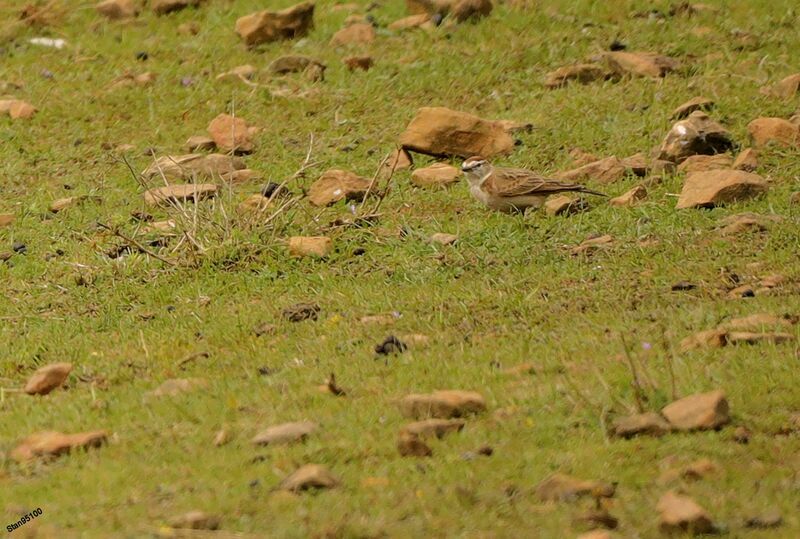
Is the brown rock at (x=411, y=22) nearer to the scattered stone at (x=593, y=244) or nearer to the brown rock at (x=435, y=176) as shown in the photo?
the brown rock at (x=435, y=176)

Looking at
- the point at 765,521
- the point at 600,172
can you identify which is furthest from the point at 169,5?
the point at 765,521

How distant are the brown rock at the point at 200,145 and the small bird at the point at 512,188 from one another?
7.31 ft

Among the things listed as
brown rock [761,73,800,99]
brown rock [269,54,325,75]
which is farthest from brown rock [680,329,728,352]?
brown rock [269,54,325,75]

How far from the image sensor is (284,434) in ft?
16.2

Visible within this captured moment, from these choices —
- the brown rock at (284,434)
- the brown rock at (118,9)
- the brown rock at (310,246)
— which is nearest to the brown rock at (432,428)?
the brown rock at (284,434)

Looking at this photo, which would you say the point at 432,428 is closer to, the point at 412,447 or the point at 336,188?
the point at 412,447

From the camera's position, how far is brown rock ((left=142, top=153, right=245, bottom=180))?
9.02 metres

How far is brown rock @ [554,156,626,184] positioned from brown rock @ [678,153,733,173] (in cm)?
33

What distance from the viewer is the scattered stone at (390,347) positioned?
5949 mm

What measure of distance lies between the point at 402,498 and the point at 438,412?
2.33 ft

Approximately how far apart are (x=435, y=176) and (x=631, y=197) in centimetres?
127

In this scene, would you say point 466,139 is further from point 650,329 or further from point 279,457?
point 279,457

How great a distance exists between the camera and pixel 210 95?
10.5 metres

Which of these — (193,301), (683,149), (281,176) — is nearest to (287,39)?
(281,176)
